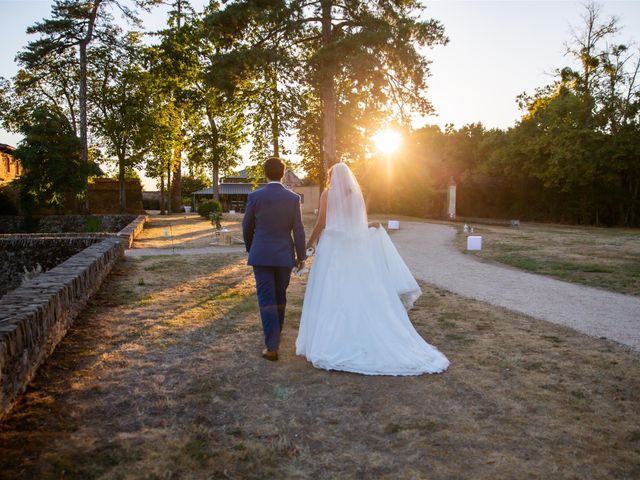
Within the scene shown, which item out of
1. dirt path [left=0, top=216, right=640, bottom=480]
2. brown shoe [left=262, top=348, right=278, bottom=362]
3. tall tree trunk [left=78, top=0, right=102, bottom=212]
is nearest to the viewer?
dirt path [left=0, top=216, right=640, bottom=480]

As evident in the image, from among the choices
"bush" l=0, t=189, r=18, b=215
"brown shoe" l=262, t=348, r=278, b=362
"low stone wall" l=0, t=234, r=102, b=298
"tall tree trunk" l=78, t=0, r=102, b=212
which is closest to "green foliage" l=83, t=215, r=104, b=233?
"tall tree trunk" l=78, t=0, r=102, b=212

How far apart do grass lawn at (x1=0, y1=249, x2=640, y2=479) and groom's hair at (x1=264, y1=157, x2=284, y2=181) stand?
6.07 feet

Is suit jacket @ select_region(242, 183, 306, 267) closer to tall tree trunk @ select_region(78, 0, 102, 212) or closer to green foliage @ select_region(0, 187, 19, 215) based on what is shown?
tall tree trunk @ select_region(78, 0, 102, 212)

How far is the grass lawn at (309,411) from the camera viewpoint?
2.72 metres

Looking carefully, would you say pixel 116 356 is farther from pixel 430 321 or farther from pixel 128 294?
pixel 430 321

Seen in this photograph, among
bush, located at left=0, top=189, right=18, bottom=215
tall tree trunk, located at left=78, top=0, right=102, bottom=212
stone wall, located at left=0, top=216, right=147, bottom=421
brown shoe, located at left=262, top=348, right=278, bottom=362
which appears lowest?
brown shoe, located at left=262, top=348, right=278, bottom=362

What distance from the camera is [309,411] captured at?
11.4 feet

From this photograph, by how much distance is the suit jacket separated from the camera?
4727mm

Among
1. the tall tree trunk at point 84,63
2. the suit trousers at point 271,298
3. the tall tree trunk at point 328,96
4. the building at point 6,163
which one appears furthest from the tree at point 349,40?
the building at point 6,163

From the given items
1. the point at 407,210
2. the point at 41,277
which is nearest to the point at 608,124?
the point at 407,210

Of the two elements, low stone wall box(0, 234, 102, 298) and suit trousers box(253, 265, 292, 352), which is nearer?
suit trousers box(253, 265, 292, 352)

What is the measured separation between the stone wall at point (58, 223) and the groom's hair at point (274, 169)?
75.3 ft

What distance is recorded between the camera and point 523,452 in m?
2.88

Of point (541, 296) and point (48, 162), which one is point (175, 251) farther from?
point (48, 162)
